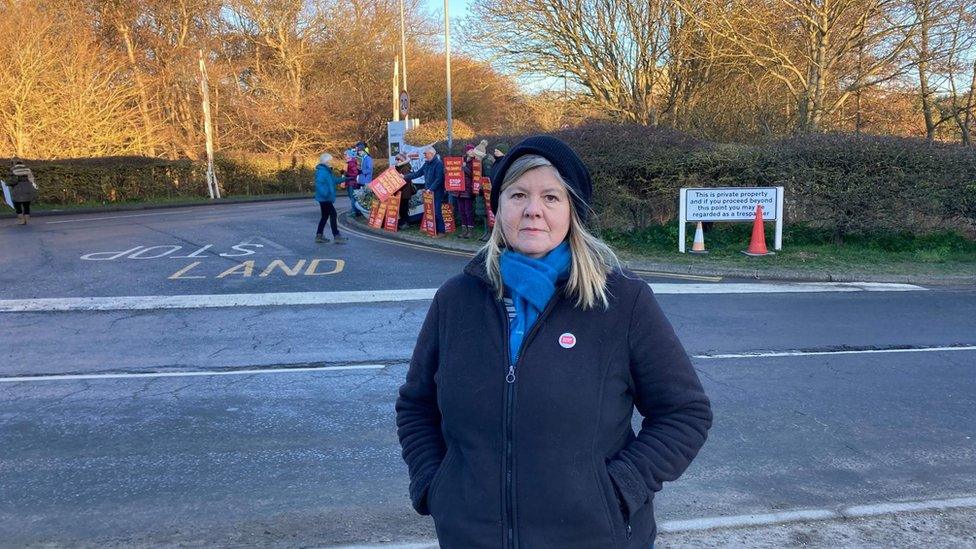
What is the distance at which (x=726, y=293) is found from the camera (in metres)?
9.98

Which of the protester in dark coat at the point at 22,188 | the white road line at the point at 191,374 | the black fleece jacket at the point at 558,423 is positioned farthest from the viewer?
the protester in dark coat at the point at 22,188

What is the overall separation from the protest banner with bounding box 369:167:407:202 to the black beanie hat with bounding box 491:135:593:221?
1458 centimetres

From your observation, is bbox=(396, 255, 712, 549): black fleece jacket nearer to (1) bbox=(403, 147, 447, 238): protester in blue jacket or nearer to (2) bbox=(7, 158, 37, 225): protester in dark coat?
(1) bbox=(403, 147, 447, 238): protester in blue jacket

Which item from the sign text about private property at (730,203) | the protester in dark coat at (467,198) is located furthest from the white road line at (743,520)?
the protester in dark coat at (467,198)

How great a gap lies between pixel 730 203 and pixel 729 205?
4 cm

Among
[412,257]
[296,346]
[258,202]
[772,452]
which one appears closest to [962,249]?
[412,257]

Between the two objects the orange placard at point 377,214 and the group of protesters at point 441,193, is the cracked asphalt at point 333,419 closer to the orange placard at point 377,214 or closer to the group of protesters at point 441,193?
the group of protesters at point 441,193

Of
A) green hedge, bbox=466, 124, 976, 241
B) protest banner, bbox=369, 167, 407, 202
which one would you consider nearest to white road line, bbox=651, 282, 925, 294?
green hedge, bbox=466, 124, 976, 241

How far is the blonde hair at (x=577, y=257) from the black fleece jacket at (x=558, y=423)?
0.09 ft

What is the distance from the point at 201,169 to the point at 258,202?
8.72 ft

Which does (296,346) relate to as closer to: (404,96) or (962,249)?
(962,249)

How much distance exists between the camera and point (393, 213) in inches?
649

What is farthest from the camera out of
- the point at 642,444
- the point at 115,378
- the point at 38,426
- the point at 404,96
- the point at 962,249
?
the point at 404,96

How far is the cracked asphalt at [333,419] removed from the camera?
3.85 metres
